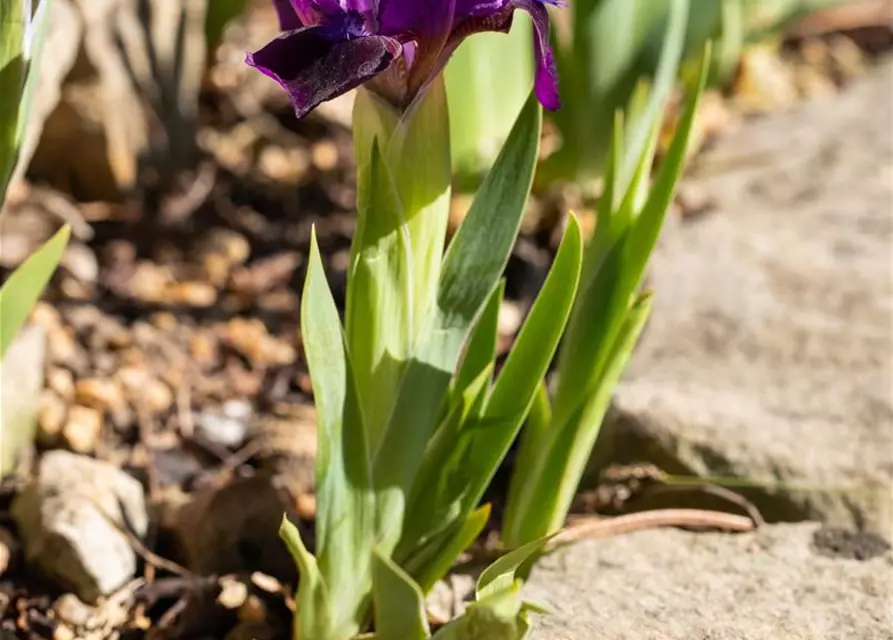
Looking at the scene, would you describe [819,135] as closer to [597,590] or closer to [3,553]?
[597,590]

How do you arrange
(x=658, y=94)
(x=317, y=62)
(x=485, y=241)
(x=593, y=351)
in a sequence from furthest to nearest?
(x=658, y=94)
(x=593, y=351)
(x=485, y=241)
(x=317, y=62)

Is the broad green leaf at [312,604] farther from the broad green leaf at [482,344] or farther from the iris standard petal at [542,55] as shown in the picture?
the iris standard petal at [542,55]

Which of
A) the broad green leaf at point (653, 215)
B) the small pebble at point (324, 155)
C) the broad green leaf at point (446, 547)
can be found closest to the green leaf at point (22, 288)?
the broad green leaf at point (446, 547)

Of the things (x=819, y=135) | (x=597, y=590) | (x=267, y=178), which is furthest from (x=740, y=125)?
(x=597, y=590)

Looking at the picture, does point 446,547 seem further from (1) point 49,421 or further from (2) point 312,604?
(1) point 49,421

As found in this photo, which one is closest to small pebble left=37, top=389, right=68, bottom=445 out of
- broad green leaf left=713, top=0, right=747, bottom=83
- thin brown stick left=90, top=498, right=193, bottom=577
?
thin brown stick left=90, top=498, right=193, bottom=577

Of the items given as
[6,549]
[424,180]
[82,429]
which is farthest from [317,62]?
[82,429]

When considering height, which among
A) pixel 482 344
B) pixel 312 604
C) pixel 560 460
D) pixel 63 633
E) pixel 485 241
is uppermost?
pixel 485 241
